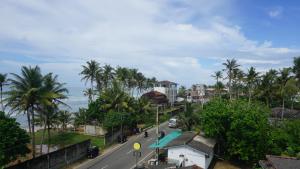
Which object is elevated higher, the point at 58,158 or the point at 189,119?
the point at 189,119

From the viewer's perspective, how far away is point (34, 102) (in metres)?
30.0

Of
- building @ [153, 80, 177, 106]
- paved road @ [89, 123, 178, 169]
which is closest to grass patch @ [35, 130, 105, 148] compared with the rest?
paved road @ [89, 123, 178, 169]

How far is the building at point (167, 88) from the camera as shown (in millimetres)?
100562

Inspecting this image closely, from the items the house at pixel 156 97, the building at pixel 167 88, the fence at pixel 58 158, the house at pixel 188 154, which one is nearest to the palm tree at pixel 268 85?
the house at pixel 156 97

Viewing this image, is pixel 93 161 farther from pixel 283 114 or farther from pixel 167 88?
pixel 167 88

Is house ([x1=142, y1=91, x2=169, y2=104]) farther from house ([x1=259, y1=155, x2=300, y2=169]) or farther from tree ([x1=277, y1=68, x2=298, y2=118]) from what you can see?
house ([x1=259, y1=155, x2=300, y2=169])

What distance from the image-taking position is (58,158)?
97.1 ft

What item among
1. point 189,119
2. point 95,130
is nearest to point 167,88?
point 95,130

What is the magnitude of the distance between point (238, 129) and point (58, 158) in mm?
19405

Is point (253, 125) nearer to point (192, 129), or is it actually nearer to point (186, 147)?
point (186, 147)

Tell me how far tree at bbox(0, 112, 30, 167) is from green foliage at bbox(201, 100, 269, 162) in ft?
65.7

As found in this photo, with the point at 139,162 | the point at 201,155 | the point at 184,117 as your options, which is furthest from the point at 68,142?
the point at 201,155

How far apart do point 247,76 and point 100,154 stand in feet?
153

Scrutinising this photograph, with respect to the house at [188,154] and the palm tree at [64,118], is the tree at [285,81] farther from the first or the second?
the palm tree at [64,118]
